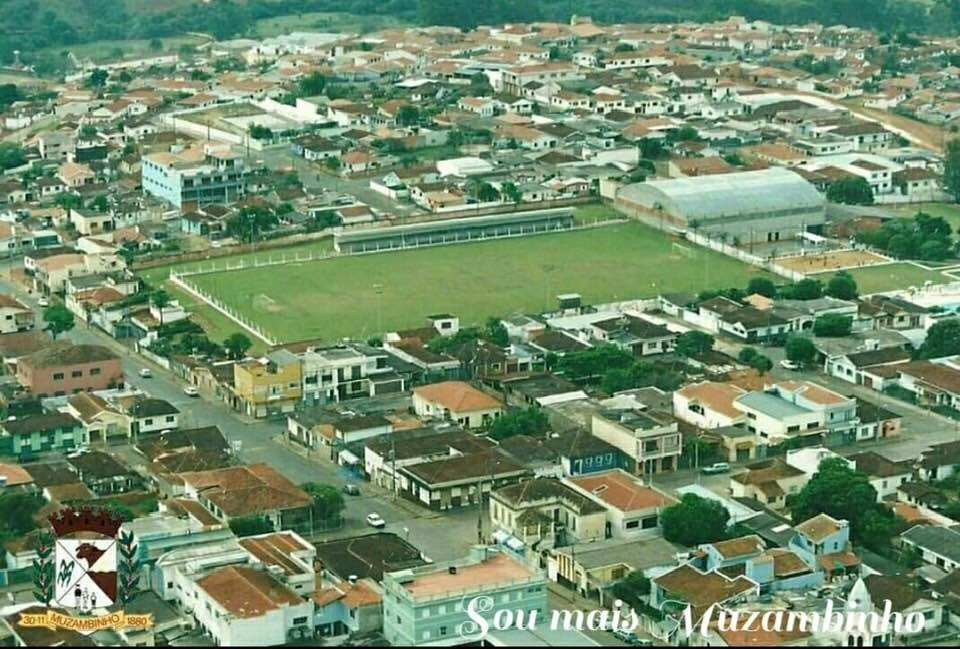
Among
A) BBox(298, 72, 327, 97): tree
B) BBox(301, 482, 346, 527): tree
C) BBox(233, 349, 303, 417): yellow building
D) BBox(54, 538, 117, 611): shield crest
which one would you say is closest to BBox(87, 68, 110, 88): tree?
BBox(298, 72, 327, 97): tree

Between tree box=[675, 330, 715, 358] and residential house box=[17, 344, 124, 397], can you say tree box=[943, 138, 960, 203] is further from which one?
residential house box=[17, 344, 124, 397]

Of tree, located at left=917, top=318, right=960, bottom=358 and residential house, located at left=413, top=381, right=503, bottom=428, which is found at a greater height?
tree, located at left=917, top=318, right=960, bottom=358

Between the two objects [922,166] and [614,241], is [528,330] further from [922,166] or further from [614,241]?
[922,166]

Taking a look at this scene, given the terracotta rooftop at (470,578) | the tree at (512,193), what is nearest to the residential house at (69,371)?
the terracotta rooftop at (470,578)

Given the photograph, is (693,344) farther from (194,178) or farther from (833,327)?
(194,178)

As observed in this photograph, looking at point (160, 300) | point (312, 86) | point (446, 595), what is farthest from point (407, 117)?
point (446, 595)
